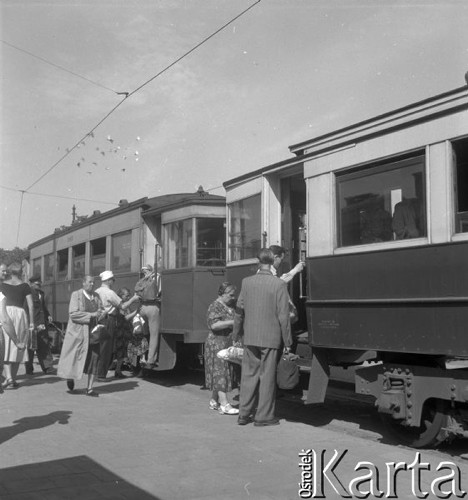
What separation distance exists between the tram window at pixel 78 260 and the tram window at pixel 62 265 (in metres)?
0.82

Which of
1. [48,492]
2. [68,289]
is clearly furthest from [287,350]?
[68,289]

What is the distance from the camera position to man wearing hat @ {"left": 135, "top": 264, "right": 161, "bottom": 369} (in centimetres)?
1059

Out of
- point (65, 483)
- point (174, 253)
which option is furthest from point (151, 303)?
point (65, 483)

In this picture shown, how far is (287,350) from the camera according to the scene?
741 cm

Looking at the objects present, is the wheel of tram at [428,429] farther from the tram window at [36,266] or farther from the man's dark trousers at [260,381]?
the tram window at [36,266]

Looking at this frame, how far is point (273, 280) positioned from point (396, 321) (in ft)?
5.21

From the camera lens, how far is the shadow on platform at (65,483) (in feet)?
15.0

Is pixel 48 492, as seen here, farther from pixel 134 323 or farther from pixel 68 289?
pixel 68 289

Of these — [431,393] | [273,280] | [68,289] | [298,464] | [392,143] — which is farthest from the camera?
[68,289]

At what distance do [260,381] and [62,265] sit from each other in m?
11.3

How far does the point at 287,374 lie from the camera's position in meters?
7.10

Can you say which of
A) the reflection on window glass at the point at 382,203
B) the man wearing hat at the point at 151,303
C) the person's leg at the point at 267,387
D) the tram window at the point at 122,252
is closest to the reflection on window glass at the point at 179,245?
the man wearing hat at the point at 151,303

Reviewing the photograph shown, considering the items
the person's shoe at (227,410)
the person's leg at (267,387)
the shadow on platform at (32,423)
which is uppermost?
the person's leg at (267,387)

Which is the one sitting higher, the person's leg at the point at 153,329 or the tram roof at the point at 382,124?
the tram roof at the point at 382,124
